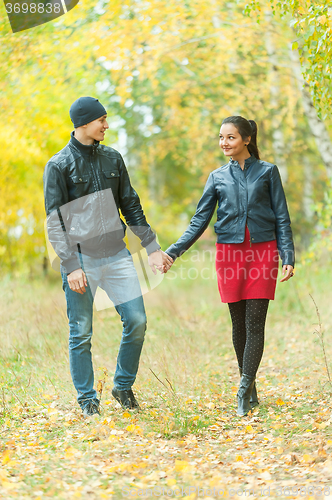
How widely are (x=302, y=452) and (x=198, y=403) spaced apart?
4.16 feet

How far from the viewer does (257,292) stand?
166 inches

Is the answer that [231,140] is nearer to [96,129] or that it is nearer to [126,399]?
[96,129]

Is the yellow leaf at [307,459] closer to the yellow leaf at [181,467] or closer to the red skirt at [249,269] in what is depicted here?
the yellow leaf at [181,467]

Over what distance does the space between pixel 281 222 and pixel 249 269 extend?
439 mm

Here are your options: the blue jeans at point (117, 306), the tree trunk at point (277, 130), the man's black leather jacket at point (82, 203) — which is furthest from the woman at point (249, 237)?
the tree trunk at point (277, 130)

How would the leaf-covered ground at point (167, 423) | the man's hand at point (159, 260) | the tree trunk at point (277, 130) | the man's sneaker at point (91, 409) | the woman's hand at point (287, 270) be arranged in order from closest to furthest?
the leaf-covered ground at point (167, 423)
the man's sneaker at point (91, 409)
the woman's hand at point (287, 270)
the man's hand at point (159, 260)
the tree trunk at point (277, 130)

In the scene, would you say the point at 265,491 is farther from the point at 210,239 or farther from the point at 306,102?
the point at 210,239

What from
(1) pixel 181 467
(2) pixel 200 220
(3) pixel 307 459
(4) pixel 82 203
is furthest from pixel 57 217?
(3) pixel 307 459

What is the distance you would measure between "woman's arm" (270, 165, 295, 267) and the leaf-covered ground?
1.22 metres

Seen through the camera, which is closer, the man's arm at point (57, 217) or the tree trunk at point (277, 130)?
the man's arm at point (57, 217)

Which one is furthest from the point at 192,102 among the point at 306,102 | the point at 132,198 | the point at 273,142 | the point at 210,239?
the point at 132,198

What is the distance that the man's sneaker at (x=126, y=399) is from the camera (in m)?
4.23

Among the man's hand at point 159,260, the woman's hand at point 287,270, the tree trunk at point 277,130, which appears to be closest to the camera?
the woman's hand at point 287,270

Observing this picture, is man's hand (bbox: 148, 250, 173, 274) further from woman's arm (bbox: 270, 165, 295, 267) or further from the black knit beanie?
the black knit beanie
